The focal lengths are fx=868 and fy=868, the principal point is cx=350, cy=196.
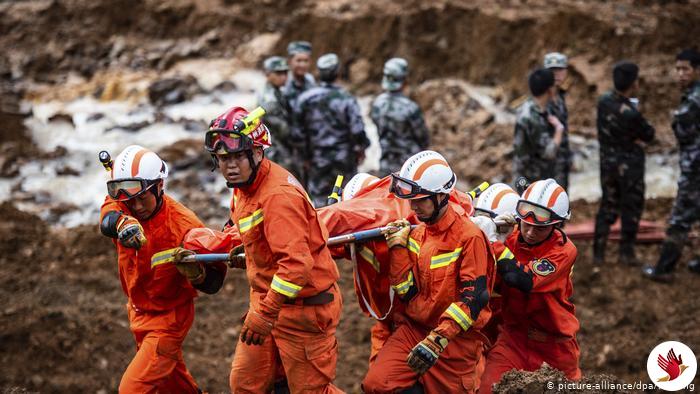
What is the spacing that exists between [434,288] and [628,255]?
528cm

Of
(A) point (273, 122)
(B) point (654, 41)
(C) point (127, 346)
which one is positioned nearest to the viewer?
(C) point (127, 346)

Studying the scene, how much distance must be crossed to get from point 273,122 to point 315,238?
5287 mm

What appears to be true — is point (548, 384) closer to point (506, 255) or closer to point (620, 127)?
point (506, 255)

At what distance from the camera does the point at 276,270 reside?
556 centimetres

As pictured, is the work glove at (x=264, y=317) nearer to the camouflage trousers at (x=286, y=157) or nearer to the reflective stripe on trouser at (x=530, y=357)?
the reflective stripe on trouser at (x=530, y=357)

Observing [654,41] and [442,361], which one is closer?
[442,361]

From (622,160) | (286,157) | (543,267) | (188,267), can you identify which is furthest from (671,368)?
(286,157)

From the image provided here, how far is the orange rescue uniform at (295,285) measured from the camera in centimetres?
536

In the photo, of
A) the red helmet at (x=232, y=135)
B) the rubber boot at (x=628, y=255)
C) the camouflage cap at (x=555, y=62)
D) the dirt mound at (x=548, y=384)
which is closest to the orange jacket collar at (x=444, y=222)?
the dirt mound at (x=548, y=384)

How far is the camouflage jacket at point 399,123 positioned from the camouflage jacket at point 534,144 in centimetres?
127

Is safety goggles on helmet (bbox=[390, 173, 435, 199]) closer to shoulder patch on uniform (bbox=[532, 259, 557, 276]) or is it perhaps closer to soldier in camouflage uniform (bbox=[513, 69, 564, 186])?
shoulder patch on uniform (bbox=[532, 259, 557, 276])

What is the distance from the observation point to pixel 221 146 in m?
5.51

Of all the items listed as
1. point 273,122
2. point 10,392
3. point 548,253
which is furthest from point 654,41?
point 10,392

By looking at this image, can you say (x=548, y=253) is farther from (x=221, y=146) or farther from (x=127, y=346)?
(x=127, y=346)
